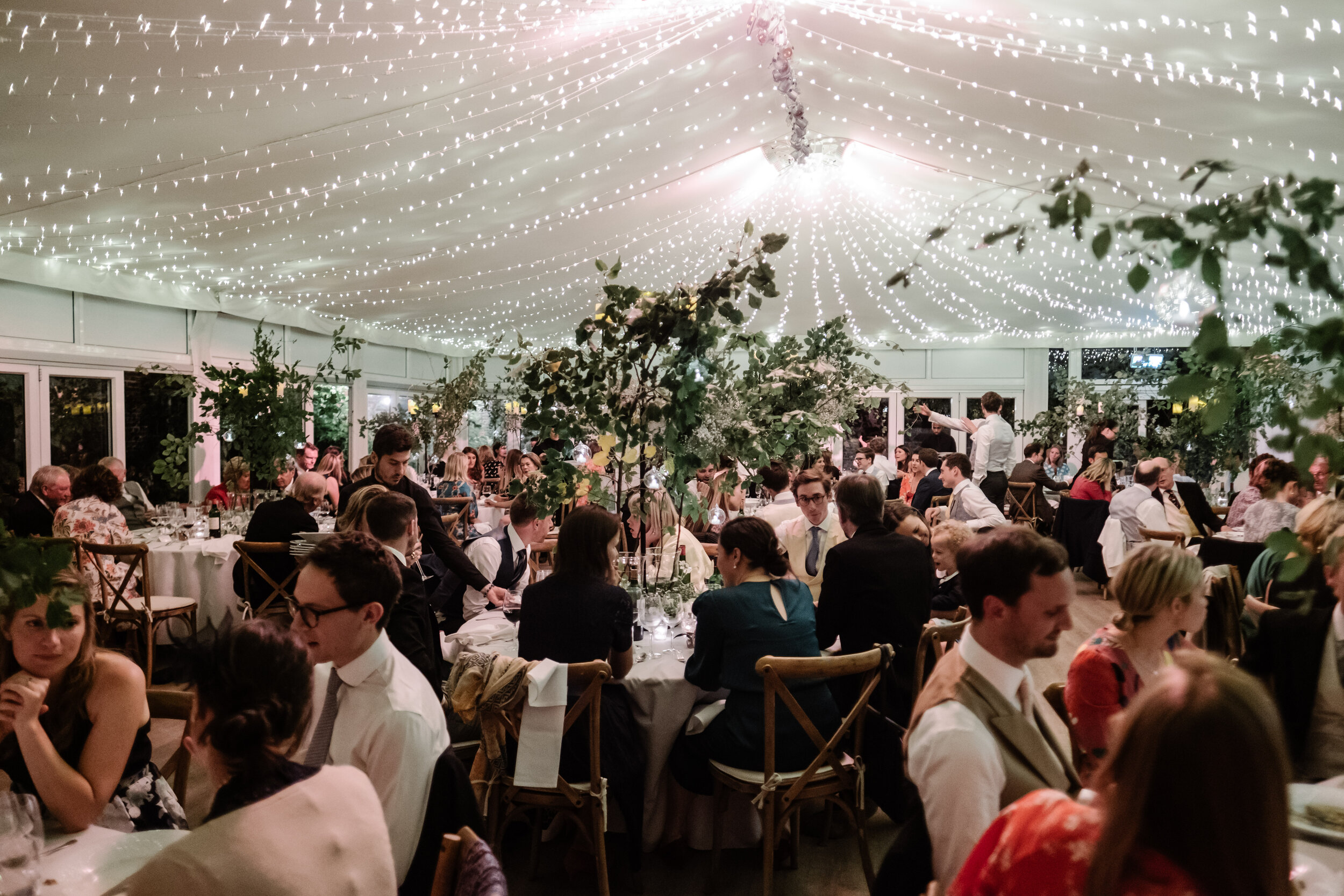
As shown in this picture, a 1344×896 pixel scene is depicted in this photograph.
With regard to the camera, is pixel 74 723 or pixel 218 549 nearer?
pixel 74 723

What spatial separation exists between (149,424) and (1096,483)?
9.35 meters

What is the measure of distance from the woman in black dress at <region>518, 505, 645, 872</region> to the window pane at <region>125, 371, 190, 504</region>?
283 inches

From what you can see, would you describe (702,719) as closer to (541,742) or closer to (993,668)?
(541,742)

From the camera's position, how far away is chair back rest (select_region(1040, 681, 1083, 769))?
2.33 m

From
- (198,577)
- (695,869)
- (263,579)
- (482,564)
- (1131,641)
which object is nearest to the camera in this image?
(1131,641)

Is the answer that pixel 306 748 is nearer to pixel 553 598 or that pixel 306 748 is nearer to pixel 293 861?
pixel 293 861

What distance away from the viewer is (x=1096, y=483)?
8.41 metres

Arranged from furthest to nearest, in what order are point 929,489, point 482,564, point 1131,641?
point 929,489, point 482,564, point 1131,641

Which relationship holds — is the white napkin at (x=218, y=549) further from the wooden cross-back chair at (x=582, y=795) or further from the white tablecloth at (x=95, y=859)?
the white tablecloth at (x=95, y=859)

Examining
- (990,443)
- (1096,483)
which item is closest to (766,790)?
(1096,483)

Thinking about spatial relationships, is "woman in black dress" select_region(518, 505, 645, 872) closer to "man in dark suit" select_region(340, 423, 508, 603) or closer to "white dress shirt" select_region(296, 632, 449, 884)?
"man in dark suit" select_region(340, 423, 508, 603)

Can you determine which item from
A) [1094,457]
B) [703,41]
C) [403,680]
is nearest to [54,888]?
[403,680]

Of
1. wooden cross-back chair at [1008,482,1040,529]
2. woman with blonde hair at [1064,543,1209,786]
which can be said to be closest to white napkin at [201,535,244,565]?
woman with blonde hair at [1064,543,1209,786]

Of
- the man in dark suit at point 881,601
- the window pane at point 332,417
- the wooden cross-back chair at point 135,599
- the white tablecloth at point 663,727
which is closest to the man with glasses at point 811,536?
the man in dark suit at point 881,601
